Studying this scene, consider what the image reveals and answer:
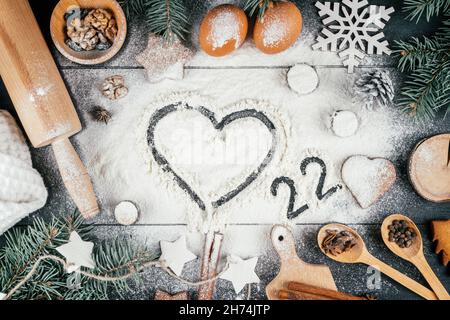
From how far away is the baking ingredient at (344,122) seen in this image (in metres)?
0.98

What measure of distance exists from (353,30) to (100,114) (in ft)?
2.10

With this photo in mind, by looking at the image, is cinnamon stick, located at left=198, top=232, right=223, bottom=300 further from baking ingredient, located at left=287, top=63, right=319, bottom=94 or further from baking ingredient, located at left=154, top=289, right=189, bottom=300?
baking ingredient, located at left=287, top=63, right=319, bottom=94

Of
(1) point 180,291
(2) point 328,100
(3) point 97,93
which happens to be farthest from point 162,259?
(2) point 328,100

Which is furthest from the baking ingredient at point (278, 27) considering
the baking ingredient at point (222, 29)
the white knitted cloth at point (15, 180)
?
the white knitted cloth at point (15, 180)

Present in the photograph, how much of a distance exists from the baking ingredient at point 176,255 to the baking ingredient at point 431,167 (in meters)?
0.57

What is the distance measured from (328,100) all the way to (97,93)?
56cm

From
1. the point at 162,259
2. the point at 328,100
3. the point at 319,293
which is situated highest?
the point at 328,100

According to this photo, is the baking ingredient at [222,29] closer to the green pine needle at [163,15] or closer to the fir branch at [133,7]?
the green pine needle at [163,15]

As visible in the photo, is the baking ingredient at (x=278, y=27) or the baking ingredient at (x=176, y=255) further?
the baking ingredient at (x=176, y=255)

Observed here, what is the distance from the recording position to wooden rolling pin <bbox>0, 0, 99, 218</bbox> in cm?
90

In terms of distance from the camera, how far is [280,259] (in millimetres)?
1015

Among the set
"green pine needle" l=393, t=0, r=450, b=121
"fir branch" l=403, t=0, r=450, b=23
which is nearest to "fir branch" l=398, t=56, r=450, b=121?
"green pine needle" l=393, t=0, r=450, b=121

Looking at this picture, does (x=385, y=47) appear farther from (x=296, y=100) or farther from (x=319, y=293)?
(x=319, y=293)

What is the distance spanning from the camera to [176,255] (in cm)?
100
